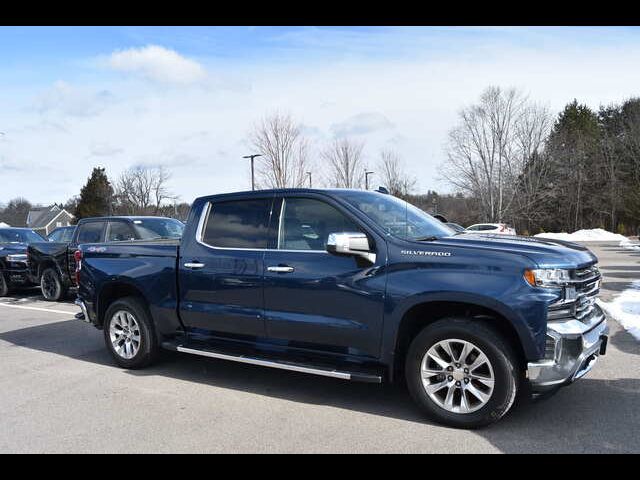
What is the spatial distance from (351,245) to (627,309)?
6642 mm

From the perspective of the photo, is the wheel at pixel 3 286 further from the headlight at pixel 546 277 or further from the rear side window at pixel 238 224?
the headlight at pixel 546 277

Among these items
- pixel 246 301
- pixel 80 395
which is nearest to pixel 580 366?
pixel 246 301

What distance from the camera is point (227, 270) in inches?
214

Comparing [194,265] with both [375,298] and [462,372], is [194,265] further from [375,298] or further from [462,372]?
[462,372]

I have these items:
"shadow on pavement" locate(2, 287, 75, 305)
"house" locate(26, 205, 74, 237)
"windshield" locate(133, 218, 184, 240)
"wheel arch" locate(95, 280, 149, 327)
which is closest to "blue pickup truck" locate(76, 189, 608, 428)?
"wheel arch" locate(95, 280, 149, 327)

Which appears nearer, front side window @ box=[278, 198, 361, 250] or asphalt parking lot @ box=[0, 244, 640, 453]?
asphalt parking lot @ box=[0, 244, 640, 453]

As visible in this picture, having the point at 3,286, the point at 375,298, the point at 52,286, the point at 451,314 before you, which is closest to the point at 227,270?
the point at 375,298

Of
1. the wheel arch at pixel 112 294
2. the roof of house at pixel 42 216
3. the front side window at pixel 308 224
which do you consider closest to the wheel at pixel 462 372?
the front side window at pixel 308 224

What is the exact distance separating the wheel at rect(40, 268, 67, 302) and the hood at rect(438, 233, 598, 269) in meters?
10.1

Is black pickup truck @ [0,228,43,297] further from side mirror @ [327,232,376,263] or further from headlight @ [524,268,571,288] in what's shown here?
headlight @ [524,268,571,288]

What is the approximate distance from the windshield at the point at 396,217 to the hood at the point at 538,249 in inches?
11.7

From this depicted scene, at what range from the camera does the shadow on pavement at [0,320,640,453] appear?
4.05m

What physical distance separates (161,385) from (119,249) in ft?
5.67
